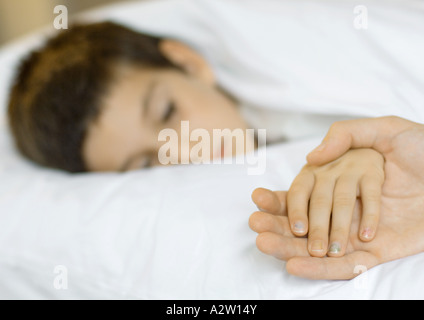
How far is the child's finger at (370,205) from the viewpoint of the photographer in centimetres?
44

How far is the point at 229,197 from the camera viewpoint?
1.89ft

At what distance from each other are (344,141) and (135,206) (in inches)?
11.4

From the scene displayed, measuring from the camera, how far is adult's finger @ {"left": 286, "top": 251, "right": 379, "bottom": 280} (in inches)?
17.0

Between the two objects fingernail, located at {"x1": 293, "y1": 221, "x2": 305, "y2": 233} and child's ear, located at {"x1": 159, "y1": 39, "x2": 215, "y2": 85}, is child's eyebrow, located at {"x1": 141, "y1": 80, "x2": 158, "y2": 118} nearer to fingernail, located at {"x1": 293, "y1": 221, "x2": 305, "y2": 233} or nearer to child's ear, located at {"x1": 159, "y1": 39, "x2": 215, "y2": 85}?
child's ear, located at {"x1": 159, "y1": 39, "x2": 215, "y2": 85}

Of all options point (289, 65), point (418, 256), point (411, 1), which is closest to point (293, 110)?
point (289, 65)

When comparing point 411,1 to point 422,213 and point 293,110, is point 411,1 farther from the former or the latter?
point 422,213

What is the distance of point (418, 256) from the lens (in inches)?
17.4

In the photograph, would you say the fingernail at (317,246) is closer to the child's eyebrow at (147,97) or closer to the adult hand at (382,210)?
the adult hand at (382,210)

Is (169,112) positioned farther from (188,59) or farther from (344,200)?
(344,200)

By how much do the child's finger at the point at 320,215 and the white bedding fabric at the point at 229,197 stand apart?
0.15 feet

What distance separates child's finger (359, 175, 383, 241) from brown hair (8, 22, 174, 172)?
A: 532 mm

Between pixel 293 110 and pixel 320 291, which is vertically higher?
pixel 293 110

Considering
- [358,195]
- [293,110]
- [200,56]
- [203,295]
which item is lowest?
[203,295]

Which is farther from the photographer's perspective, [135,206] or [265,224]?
[135,206]
